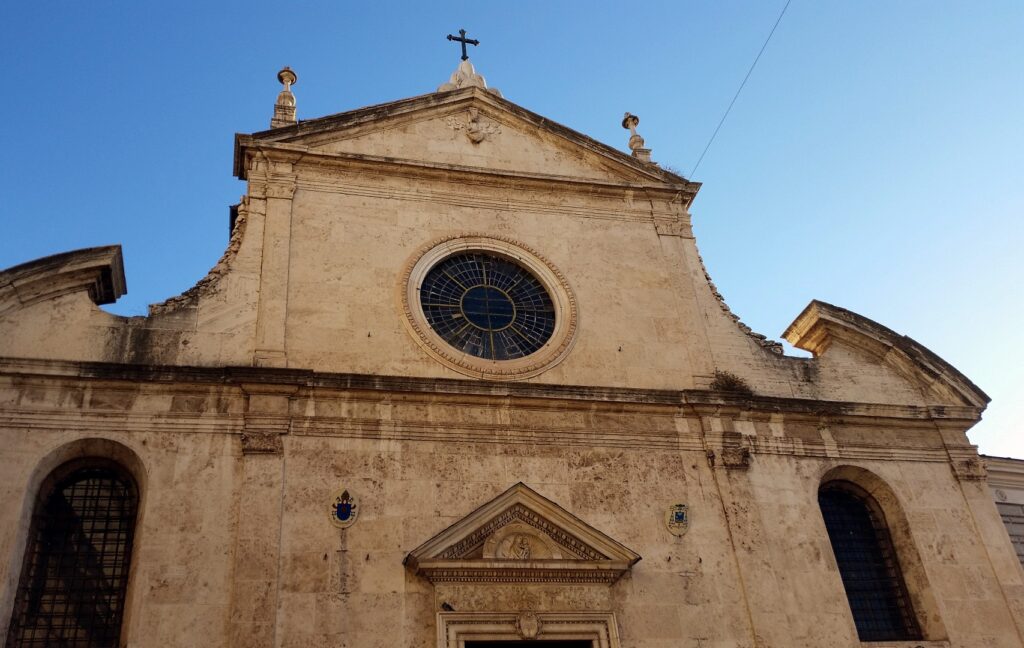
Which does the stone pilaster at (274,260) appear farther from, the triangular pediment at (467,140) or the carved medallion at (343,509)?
the carved medallion at (343,509)

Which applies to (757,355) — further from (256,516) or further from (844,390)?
(256,516)

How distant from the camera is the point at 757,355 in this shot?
46.4 feet

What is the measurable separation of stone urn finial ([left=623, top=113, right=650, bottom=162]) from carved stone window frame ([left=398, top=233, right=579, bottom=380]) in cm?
331

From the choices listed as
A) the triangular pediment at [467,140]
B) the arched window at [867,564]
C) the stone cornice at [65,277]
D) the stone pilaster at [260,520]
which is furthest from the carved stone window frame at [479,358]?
the arched window at [867,564]

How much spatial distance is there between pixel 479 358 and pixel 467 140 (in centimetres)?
417

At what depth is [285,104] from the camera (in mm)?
14844

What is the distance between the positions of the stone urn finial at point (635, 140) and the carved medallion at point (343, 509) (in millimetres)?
8087

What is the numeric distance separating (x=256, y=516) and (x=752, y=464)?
21.9ft

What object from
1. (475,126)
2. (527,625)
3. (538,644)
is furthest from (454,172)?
(538,644)

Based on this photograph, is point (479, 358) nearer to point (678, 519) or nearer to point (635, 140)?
point (678, 519)

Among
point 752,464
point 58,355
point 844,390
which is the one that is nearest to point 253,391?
point 58,355

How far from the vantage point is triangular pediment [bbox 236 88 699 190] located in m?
14.3

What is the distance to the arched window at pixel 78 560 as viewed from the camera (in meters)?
10.3

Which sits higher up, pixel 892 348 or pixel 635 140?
pixel 635 140
